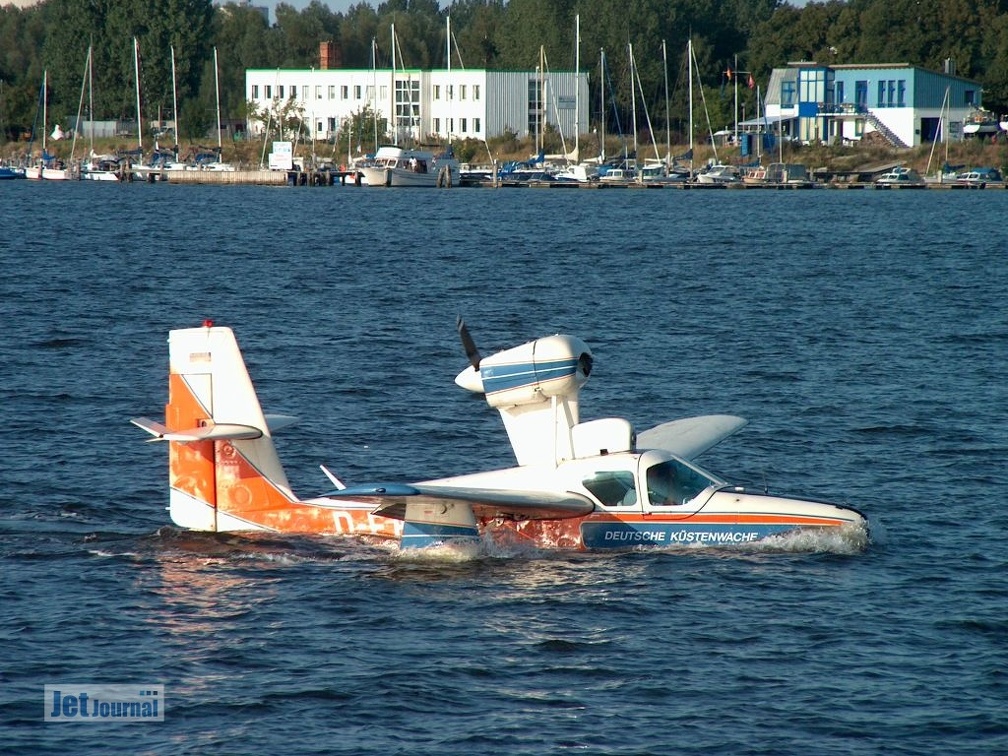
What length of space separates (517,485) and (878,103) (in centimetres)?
13743

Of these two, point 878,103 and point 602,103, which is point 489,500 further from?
point 602,103

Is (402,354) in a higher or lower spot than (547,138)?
lower

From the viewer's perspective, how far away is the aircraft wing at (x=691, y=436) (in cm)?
2478

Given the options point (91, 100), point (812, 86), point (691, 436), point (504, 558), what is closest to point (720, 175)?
point (812, 86)

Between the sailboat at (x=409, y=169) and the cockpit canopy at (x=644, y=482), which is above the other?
the sailboat at (x=409, y=169)

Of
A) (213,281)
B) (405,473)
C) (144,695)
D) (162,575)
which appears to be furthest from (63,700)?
A: (213,281)

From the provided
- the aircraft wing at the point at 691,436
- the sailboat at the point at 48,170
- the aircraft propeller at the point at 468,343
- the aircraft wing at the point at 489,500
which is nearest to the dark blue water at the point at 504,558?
the aircraft wing at the point at 489,500

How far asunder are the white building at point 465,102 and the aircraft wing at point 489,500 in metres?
140

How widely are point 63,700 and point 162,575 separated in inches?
197

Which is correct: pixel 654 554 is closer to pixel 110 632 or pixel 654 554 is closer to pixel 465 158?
pixel 110 632

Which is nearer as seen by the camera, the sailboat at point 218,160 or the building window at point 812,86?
the building window at point 812,86

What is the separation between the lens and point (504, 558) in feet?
76.6

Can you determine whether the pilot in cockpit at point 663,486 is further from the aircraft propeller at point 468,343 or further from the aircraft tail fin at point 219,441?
the aircraft tail fin at point 219,441

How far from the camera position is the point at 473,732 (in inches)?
655
